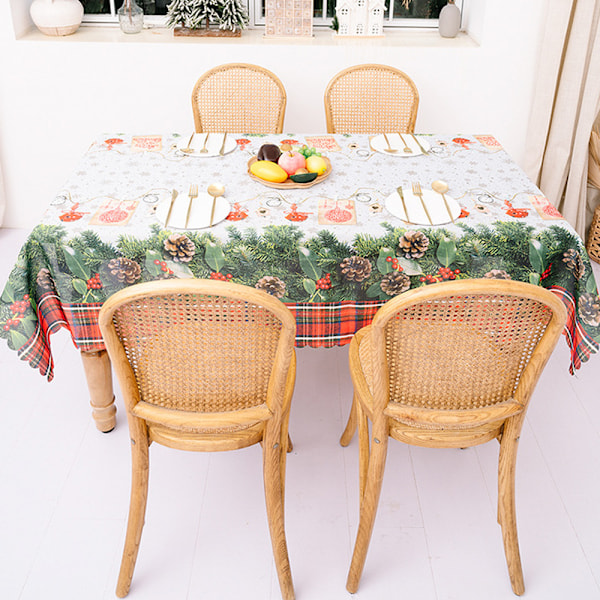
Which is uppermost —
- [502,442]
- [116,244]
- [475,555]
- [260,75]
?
[260,75]

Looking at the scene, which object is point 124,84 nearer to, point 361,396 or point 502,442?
point 361,396

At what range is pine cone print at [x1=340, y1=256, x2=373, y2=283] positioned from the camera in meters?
1.71

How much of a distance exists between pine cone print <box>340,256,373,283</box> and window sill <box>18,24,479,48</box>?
158 cm

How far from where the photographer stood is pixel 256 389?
54.6 inches

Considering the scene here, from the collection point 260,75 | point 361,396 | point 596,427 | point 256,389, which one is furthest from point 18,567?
Result: point 260,75

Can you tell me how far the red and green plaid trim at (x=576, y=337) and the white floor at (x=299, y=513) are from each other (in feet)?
1.37

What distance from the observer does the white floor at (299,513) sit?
161 centimetres

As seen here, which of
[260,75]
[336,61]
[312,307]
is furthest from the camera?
[336,61]

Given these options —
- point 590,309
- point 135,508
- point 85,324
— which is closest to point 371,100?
point 590,309

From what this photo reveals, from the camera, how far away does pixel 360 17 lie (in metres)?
3.03

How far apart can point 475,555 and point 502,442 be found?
383 mm

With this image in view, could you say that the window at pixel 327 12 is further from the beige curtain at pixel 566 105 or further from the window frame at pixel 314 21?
the beige curtain at pixel 566 105

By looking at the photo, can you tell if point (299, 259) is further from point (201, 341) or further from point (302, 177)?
point (201, 341)

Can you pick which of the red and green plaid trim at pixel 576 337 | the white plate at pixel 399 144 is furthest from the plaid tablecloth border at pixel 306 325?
the white plate at pixel 399 144
